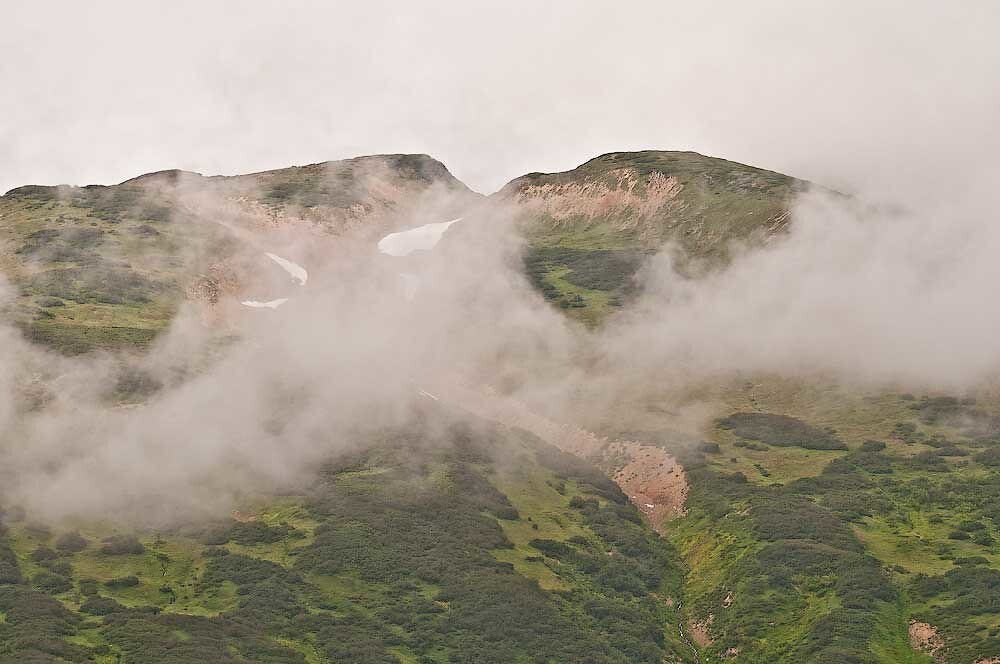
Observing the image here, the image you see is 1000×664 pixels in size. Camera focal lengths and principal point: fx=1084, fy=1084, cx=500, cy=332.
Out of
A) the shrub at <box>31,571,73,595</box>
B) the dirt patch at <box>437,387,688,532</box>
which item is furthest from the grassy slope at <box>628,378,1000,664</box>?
the shrub at <box>31,571,73,595</box>

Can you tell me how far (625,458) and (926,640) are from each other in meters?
45.5

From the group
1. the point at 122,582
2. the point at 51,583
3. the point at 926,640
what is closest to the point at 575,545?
the point at 926,640

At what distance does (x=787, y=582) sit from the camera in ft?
278

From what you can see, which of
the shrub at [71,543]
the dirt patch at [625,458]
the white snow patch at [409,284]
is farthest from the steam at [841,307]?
the shrub at [71,543]

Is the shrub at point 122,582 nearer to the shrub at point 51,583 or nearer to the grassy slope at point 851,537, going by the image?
the shrub at point 51,583

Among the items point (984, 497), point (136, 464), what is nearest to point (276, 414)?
point (136, 464)

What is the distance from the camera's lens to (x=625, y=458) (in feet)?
381

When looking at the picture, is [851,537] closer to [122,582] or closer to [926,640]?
[926,640]

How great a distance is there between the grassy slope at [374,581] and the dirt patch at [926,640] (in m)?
16.2

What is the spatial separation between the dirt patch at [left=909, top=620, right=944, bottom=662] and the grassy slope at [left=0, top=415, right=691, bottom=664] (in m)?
16.2

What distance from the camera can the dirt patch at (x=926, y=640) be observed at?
2841 inches

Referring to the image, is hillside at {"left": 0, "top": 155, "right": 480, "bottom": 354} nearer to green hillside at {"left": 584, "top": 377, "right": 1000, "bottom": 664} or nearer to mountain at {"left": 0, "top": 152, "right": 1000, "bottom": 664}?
mountain at {"left": 0, "top": 152, "right": 1000, "bottom": 664}

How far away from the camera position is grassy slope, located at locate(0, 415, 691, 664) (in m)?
69.7

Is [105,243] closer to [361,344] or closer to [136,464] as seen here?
[361,344]
